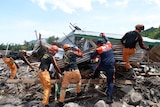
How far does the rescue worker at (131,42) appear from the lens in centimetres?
777

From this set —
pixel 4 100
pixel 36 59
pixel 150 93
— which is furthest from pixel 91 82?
pixel 36 59

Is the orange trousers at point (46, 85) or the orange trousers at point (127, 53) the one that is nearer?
the orange trousers at point (46, 85)

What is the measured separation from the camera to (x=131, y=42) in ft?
25.6

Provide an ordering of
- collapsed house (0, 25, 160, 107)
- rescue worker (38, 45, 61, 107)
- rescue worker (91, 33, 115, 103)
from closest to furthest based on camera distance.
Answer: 1. rescue worker (91, 33, 115, 103)
2. rescue worker (38, 45, 61, 107)
3. collapsed house (0, 25, 160, 107)

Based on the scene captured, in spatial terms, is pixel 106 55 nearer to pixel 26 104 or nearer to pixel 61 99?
pixel 61 99

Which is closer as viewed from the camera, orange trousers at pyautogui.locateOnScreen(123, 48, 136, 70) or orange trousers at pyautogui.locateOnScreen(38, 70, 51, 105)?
orange trousers at pyautogui.locateOnScreen(38, 70, 51, 105)

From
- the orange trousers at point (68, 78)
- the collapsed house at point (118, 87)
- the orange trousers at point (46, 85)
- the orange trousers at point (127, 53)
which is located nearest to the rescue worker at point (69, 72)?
the orange trousers at point (68, 78)

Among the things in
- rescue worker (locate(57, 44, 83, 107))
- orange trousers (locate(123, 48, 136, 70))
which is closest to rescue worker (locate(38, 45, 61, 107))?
rescue worker (locate(57, 44, 83, 107))

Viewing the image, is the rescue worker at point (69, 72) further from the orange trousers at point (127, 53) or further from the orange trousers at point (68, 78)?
the orange trousers at point (127, 53)

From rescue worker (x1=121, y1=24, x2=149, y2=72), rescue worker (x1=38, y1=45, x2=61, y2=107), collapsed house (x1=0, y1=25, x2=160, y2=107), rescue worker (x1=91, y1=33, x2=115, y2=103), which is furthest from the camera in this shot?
collapsed house (x1=0, y1=25, x2=160, y2=107)

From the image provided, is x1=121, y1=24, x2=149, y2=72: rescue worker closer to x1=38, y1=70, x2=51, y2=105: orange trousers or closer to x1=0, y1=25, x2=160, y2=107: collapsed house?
→ x1=0, y1=25, x2=160, y2=107: collapsed house

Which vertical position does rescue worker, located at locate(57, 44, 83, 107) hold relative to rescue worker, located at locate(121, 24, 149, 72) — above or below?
below

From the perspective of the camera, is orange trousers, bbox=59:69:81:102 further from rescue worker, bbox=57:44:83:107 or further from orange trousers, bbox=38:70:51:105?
orange trousers, bbox=38:70:51:105

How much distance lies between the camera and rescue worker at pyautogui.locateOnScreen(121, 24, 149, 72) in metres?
7.77
